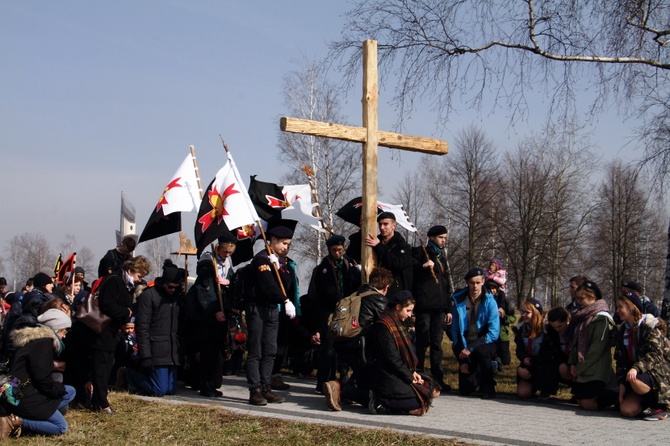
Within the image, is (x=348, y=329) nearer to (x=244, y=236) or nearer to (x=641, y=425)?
(x=641, y=425)

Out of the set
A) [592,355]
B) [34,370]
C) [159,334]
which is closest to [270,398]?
[159,334]

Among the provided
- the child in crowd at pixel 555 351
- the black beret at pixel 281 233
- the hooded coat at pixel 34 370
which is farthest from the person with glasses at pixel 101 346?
the child in crowd at pixel 555 351

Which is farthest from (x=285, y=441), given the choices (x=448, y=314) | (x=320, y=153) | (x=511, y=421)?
(x=320, y=153)

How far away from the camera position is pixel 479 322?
10.4m

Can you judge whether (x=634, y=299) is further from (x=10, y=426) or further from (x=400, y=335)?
(x=10, y=426)

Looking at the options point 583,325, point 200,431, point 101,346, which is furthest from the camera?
point 583,325

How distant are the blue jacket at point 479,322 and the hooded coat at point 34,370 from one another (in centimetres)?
503

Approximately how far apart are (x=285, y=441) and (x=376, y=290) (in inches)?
92.8

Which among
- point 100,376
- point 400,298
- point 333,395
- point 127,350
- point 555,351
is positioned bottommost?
point 333,395

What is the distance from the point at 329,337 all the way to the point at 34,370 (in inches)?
130

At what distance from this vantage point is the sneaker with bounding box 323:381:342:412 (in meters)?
8.77

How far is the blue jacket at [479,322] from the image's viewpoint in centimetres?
1029

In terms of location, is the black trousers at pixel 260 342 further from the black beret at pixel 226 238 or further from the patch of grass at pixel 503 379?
the patch of grass at pixel 503 379

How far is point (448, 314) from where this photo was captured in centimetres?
1099
